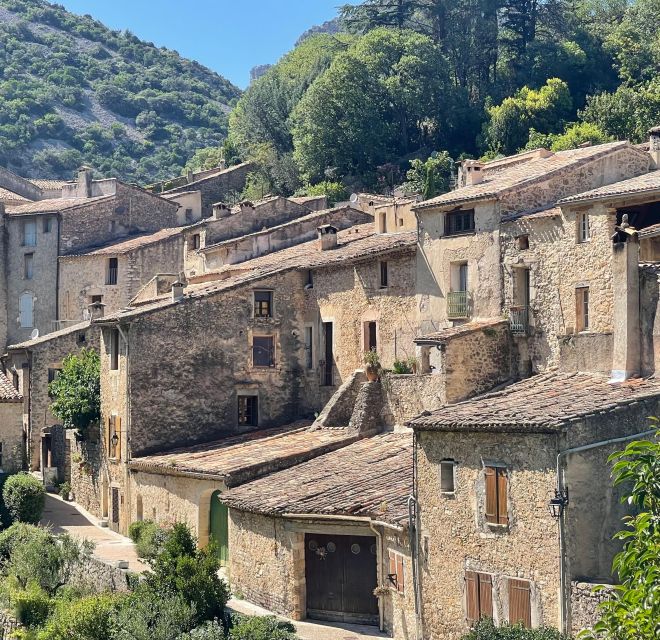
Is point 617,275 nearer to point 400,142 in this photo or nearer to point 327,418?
point 327,418

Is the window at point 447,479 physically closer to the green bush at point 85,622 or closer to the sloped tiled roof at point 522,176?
the green bush at point 85,622

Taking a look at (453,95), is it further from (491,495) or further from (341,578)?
(491,495)

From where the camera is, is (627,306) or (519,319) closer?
(627,306)

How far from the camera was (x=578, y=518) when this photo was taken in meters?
27.6

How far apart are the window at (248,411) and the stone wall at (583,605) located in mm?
20333

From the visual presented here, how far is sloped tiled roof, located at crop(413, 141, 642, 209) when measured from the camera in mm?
38688

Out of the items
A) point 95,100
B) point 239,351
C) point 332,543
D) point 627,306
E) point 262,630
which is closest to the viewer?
point 262,630

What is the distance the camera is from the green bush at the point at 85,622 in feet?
→ 103

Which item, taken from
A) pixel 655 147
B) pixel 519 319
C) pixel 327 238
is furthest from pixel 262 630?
pixel 327 238

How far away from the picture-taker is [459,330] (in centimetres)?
3778

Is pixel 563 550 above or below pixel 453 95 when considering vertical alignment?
below

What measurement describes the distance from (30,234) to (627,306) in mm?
40808

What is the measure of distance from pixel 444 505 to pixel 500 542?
1814 mm

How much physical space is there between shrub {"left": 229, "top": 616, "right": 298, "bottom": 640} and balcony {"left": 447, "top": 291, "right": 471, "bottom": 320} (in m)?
12.5
